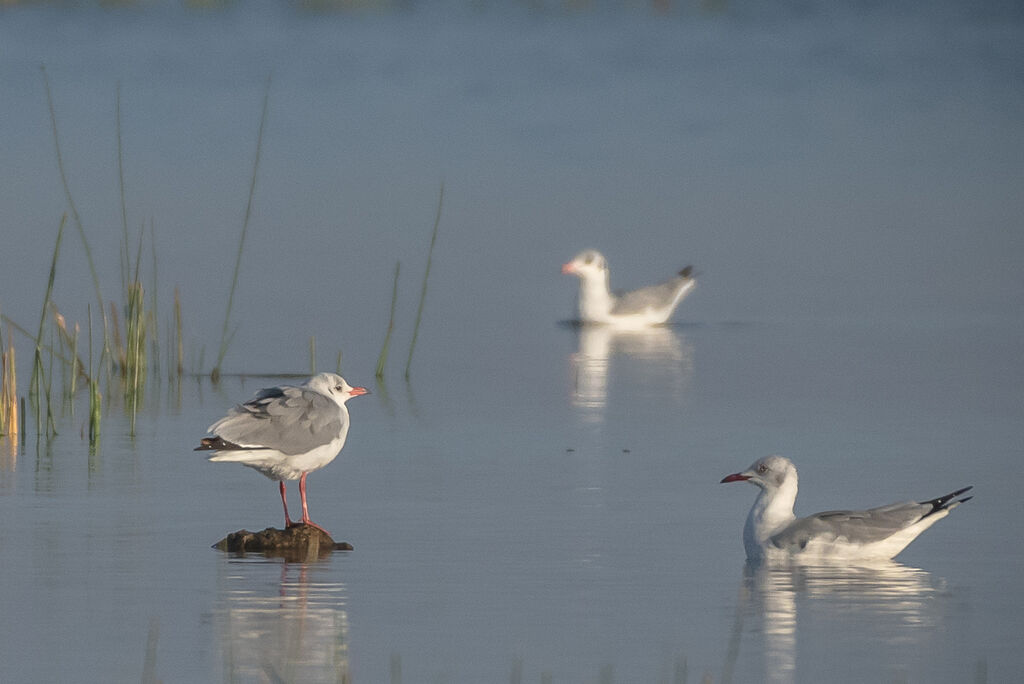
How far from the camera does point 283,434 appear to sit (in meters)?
11.1

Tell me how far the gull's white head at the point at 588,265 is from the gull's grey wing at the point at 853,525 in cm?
1385

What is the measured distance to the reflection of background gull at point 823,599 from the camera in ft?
28.3

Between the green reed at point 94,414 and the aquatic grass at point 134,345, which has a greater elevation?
the aquatic grass at point 134,345

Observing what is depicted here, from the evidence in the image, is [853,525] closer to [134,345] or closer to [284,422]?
[284,422]

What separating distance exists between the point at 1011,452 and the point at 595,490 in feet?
10.1

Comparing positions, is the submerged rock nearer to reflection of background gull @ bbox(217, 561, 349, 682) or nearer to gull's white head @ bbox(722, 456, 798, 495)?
reflection of background gull @ bbox(217, 561, 349, 682)

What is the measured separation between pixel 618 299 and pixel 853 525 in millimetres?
→ 13713

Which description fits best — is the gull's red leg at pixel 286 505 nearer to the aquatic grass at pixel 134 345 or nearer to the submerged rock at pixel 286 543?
the submerged rock at pixel 286 543

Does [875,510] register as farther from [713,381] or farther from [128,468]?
[713,381]

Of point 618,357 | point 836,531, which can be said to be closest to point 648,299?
point 618,357

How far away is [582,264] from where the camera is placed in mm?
24734

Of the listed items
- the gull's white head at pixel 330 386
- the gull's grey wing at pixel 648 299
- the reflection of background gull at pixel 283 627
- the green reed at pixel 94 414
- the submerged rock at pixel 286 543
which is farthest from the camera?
the gull's grey wing at pixel 648 299

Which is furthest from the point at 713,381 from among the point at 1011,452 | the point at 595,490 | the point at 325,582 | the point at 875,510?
the point at 325,582

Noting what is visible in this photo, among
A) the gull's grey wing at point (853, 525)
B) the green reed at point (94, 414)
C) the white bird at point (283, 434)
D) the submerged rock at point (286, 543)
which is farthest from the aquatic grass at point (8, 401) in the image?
the gull's grey wing at point (853, 525)
